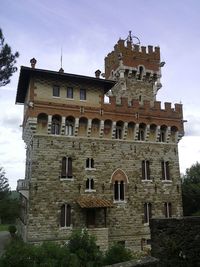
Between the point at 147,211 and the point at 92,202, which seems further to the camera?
the point at 147,211

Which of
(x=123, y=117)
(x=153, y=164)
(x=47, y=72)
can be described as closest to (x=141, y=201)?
(x=153, y=164)

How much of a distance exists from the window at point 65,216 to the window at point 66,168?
2396mm

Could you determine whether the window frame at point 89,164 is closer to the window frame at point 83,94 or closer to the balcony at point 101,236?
the balcony at point 101,236

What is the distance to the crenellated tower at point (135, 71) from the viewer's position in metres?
30.6

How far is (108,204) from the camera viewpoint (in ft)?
81.4

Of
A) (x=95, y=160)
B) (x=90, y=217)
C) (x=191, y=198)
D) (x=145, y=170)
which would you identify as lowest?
(x=90, y=217)

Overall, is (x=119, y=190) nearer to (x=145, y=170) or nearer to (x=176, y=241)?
(x=145, y=170)

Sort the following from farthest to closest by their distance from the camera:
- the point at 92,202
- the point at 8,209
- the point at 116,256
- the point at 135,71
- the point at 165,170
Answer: the point at 8,209
the point at 135,71
the point at 165,170
the point at 92,202
the point at 116,256

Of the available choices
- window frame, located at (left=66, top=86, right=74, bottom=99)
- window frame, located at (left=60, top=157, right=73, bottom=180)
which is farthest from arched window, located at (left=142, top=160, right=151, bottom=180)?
window frame, located at (left=66, top=86, right=74, bottom=99)

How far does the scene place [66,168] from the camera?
25.1 meters

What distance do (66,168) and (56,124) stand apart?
3798 mm

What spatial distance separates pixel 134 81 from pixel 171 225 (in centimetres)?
2158

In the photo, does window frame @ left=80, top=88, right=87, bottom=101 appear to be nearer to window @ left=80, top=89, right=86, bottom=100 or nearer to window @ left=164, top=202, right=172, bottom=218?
window @ left=80, top=89, right=86, bottom=100

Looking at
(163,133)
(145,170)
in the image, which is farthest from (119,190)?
(163,133)
